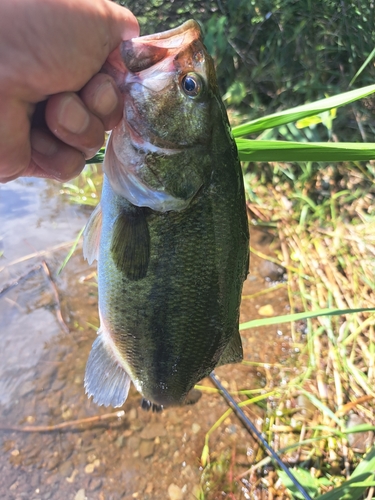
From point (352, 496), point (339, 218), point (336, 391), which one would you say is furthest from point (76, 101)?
point (339, 218)

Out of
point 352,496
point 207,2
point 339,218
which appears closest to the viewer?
point 352,496

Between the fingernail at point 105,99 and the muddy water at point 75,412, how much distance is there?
195 cm

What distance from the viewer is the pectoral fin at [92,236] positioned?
1393 mm

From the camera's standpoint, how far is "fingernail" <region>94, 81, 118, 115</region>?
114 cm

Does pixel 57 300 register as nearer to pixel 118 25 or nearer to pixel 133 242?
pixel 133 242

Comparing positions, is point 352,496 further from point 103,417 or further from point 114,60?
point 114,60

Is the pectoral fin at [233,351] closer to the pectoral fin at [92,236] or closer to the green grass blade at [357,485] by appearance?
the pectoral fin at [92,236]

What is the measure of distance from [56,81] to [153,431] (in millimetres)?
2077

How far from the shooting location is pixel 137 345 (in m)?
1.39

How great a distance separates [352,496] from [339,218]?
239cm

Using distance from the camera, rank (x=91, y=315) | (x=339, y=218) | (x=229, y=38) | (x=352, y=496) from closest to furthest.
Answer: (x=352, y=496), (x=91, y=315), (x=339, y=218), (x=229, y=38)

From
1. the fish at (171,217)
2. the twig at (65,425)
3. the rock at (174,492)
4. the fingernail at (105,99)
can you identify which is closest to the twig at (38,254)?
the twig at (65,425)

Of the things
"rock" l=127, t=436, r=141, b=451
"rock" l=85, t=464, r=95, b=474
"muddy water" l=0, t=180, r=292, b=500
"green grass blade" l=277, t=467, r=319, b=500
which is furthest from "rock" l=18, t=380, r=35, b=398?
"green grass blade" l=277, t=467, r=319, b=500

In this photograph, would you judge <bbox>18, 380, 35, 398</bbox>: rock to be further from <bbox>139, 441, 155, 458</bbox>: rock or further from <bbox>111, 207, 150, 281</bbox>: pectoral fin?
<bbox>111, 207, 150, 281</bbox>: pectoral fin
